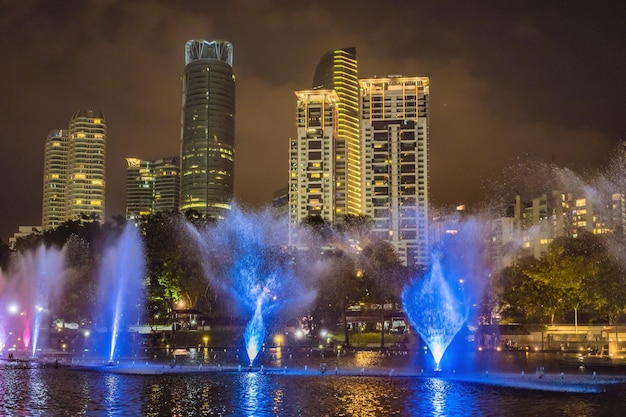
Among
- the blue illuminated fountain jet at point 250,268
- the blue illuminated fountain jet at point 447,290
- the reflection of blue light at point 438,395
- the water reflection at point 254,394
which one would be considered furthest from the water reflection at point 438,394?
the blue illuminated fountain jet at point 250,268

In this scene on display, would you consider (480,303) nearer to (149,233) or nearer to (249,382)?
(149,233)

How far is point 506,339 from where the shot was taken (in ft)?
260

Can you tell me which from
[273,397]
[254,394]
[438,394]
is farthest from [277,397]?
[438,394]

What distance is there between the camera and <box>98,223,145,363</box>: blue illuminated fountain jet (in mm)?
81625

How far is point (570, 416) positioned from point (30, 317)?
213 ft

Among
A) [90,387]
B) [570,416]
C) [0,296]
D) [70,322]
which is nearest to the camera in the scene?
[570,416]

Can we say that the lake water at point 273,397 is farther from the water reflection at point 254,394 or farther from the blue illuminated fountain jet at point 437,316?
the blue illuminated fountain jet at point 437,316

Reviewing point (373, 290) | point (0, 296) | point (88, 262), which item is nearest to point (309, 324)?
point (373, 290)

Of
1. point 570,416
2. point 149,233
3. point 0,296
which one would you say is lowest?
point 570,416

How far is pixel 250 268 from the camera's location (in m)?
91.1

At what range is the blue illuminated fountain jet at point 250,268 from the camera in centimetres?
8781

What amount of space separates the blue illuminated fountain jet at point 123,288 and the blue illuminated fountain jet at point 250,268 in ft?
→ 26.1

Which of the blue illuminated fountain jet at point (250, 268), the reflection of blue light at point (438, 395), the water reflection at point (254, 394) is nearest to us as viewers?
the reflection of blue light at point (438, 395)

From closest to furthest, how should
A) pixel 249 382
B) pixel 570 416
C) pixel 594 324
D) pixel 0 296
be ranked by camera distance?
pixel 570 416, pixel 249 382, pixel 0 296, pixel 594 324
